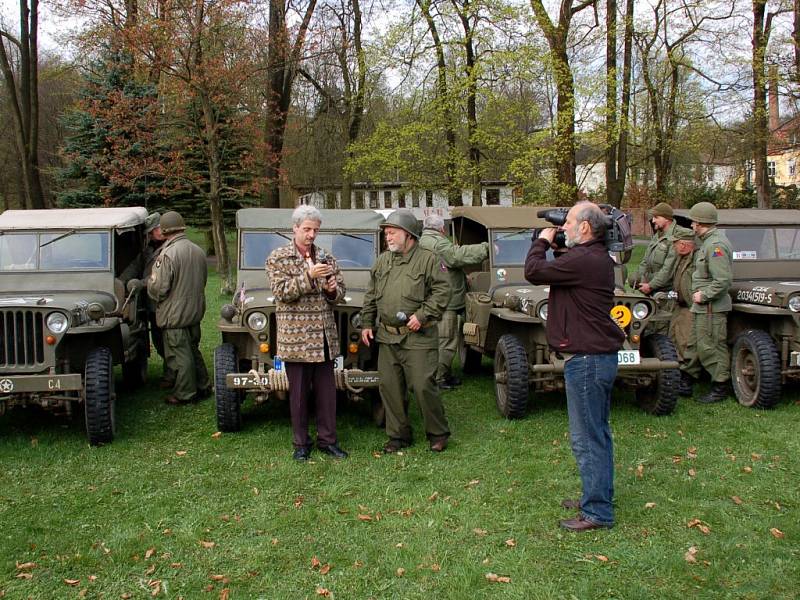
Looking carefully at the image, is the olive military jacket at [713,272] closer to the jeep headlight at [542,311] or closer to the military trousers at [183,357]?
the jeep headlight at [542,311]

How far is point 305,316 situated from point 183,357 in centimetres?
241

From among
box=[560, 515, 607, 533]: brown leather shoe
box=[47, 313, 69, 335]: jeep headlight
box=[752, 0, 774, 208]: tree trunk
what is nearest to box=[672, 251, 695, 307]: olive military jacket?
box=[560, 515, 607, 533]: brown leather shoe

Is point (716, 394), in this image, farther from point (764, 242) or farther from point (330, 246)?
point (330, 246)

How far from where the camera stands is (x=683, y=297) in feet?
25.4

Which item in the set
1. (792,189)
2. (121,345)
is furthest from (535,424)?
(792,189)

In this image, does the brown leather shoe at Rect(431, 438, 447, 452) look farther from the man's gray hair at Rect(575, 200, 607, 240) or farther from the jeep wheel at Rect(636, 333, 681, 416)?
the man's gray hair at Rect(575, 200, 607, 240)

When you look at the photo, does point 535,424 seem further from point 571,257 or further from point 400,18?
point 400,18

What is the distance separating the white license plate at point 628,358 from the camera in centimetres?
621

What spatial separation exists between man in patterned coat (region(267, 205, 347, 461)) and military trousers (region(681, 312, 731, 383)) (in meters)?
3.83

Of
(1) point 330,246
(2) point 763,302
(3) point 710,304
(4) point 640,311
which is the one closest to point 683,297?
(3) point 710,304

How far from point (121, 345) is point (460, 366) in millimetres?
4145

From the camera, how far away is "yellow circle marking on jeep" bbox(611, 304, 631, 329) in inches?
255

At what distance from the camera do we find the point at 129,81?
20.2 m

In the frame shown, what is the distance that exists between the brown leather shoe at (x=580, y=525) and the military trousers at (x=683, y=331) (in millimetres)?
3553
